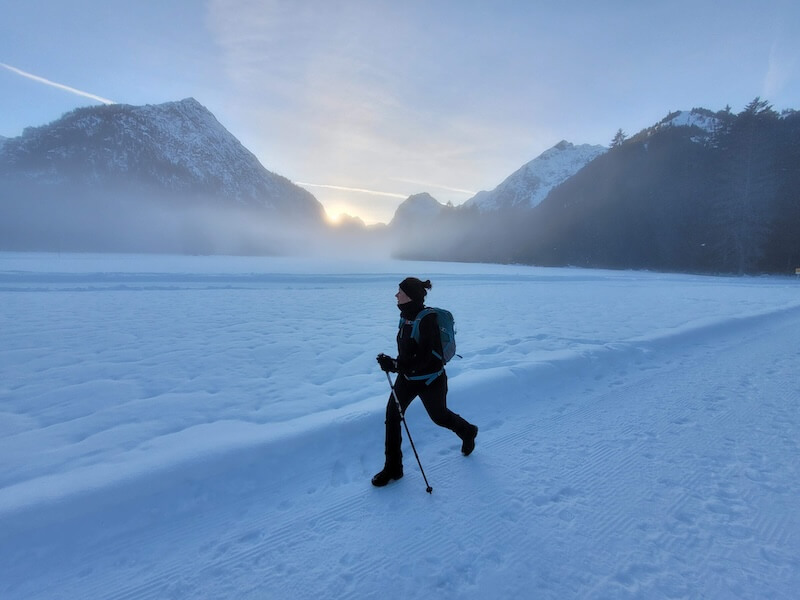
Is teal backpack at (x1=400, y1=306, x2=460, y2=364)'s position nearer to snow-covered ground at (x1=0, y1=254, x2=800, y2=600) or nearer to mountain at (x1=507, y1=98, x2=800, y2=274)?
snow-covered ground at (x1=0, y1=254, x2=800, y2=600)

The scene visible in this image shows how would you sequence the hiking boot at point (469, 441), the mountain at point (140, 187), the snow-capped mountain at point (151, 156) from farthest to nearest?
the snow-capped mountain at point (151, 156)
the mountain at point (140, 187)
the hiking boot at point (469, 441)

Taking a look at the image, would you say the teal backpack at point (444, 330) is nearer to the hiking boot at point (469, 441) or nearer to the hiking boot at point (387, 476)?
the hiking boot at point (469, 441)

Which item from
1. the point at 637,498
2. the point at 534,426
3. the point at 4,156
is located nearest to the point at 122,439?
the point at 534,426

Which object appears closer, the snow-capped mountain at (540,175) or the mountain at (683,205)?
the mountain at (683,205)

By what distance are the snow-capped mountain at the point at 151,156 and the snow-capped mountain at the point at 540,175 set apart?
103158mm

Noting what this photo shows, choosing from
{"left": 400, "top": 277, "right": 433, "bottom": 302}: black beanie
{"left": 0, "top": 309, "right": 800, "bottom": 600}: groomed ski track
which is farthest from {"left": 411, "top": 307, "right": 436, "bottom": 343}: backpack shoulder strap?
{"left": 0, "top": 309, "right": 800, "bottom": 600}: groomed ski track

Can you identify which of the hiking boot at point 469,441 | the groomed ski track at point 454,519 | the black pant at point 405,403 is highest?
the black pant at point 405,403

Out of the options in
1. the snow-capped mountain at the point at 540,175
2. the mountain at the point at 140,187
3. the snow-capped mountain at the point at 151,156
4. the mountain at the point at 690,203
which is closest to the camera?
the mountain at the point at 690,203

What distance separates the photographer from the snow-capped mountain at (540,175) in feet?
452

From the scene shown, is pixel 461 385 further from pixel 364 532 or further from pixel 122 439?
pixel 122 439

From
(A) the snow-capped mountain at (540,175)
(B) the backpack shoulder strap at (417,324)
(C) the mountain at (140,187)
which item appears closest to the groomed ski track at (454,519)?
(B) the backpack shoulder strap at (417,324)

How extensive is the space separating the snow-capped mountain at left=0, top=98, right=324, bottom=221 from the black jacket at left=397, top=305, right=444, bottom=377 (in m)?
155

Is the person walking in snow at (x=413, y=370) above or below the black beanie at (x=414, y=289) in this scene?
below

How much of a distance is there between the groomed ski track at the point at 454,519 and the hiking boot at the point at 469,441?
0.12 meters
